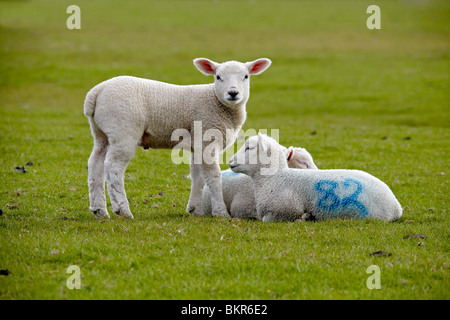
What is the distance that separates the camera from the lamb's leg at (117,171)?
8.52 m

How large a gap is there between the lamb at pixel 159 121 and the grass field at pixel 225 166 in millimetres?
508

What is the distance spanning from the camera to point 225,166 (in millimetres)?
13914

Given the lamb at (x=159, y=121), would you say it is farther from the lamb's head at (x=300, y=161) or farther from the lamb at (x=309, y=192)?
the lamb's head at (x=300, y=161)

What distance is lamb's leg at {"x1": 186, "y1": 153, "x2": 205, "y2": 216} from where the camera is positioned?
938 centimetres

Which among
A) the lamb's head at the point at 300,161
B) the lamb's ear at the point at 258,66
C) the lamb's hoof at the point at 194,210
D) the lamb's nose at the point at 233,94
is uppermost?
the lamb's ear at the point at 258,66

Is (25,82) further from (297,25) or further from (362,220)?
(297,25)

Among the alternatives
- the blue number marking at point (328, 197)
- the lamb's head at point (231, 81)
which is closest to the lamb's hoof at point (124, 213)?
the lamb's head at point (231, 81)

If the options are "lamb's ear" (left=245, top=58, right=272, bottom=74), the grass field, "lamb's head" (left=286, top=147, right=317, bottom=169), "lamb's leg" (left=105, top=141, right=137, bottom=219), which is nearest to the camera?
the grass field

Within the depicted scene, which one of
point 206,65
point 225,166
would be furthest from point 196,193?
point 225,166

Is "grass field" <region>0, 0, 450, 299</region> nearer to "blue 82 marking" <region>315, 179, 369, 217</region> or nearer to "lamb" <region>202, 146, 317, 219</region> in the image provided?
"blue 82 marking" <region>315, 179, 369, 217</region>

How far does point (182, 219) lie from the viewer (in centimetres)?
876

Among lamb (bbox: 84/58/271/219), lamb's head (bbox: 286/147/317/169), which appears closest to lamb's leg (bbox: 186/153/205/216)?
lamb (bbox: 84/58/271/219)

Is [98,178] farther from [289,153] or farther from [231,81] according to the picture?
[289,153]
